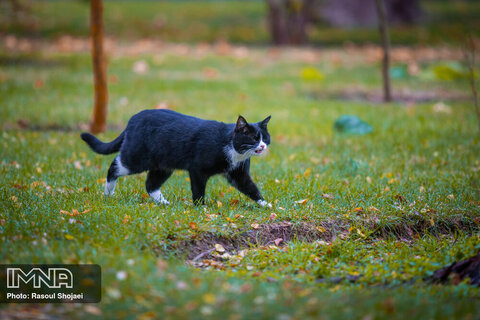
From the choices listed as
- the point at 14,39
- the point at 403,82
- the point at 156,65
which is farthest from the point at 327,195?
the point at 14,39

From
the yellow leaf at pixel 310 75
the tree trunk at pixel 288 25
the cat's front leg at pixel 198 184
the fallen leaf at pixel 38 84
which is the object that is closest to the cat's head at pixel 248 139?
the cat's front leg at pixel 198 184

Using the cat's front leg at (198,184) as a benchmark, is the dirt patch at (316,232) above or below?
below

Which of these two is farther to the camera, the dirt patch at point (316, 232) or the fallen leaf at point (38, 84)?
the fallen leaf at point (38, 84)

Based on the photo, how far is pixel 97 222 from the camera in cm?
465

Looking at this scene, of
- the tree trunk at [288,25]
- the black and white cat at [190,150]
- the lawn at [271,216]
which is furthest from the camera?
the tree trunk at [288,25]

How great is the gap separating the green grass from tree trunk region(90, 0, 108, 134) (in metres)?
11.3

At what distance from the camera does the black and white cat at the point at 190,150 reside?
5090mm

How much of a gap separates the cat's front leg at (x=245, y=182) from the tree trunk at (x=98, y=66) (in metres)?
3.90

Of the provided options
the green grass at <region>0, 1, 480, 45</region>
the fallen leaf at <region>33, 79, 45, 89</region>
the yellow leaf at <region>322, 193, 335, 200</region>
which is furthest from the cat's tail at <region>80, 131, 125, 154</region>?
the green grass at <region>0, 1, 480, 45</region>

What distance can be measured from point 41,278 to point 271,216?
86.3 inches

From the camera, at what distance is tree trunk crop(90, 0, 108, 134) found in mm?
8234

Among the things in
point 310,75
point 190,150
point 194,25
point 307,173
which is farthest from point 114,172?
point 194,25

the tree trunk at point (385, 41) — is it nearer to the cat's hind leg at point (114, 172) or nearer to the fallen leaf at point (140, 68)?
the fallen leaf at point (140, 68)

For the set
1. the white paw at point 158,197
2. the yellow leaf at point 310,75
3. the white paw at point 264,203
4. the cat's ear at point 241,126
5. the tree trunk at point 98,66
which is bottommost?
the white paw at point 264,203
